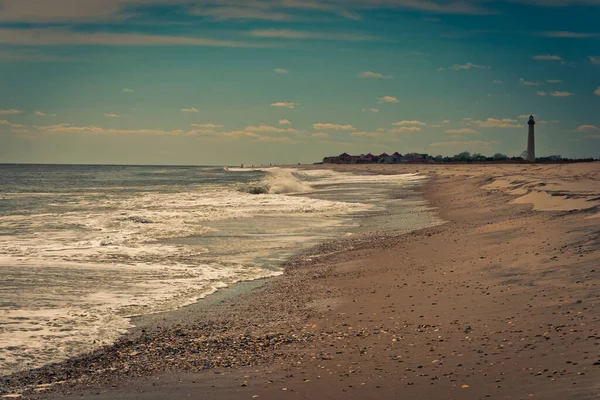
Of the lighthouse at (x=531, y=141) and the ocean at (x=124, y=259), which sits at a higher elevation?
the lighthouse at (x=531, y=141)

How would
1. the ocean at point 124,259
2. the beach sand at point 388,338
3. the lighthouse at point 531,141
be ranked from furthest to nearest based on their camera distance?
the lighthouse at point 531,141 < the ocean at point 124,259 < the beach sand at point 388,338

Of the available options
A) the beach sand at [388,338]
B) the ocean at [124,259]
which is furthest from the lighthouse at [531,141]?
the beach sand at [388,338]

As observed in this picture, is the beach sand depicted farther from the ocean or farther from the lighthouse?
the lighthouse

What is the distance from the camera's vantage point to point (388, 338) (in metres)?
8.49

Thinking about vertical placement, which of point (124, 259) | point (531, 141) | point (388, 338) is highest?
point (531, 141)

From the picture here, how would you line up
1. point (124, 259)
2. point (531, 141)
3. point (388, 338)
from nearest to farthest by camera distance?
point (388, 338)
point (124, 259)
point (531, 141)

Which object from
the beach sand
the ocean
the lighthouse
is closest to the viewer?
the beach sand

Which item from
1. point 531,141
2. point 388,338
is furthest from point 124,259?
point 531,141

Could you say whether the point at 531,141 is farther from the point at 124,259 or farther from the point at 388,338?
the point at 388,338

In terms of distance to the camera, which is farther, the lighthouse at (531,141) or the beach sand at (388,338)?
the lighthouse at (531,141)

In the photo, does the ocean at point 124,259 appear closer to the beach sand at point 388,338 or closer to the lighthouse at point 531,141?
the beach sand at point 388,338

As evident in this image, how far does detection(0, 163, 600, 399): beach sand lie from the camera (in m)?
6.70

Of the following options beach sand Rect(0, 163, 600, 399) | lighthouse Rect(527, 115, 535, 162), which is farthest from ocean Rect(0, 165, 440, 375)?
lighthouse Rect(527, 115, 535, 162)

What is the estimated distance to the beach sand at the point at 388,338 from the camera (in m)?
6.70
